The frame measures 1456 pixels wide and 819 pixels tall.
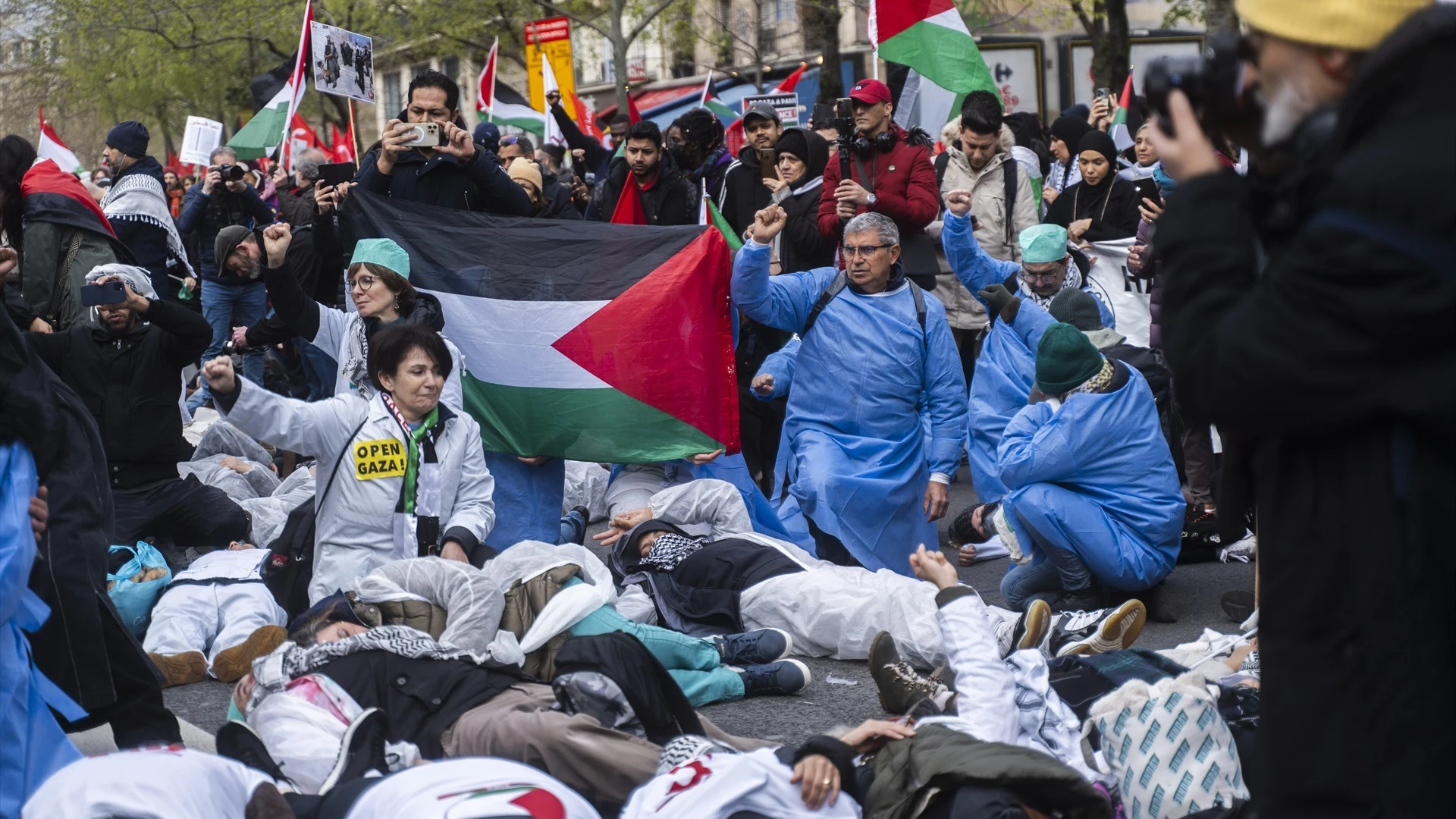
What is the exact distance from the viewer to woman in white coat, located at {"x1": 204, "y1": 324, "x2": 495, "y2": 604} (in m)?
5.71

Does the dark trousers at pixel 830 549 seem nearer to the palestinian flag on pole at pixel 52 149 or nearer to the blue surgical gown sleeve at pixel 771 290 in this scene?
the blue surgical gown sleeve at pixel 771 290

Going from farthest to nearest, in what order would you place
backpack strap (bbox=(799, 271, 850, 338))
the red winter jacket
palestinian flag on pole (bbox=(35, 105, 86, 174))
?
palestinian flag on pole (bbox=(35, 105, 86, 174)) < the red winter jacket < backpack strap (bbox=(799, 271, 850, 338))

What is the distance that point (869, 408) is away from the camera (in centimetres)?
727

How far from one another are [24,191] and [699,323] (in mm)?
3705

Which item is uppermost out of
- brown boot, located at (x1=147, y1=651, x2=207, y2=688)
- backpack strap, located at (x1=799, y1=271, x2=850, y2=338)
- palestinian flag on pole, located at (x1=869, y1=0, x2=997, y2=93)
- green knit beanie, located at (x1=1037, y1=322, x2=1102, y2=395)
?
palestinian flag on pole, located at (x1=869, y1=0, x2=997, y2=93)

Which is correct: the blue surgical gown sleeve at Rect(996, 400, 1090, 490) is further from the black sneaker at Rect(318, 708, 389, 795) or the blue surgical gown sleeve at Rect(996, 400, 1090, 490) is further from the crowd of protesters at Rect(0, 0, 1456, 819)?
the black sneaker at Rect(318, 708, 389, 795)

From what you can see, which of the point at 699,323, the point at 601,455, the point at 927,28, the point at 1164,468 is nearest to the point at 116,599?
the point at 601,455

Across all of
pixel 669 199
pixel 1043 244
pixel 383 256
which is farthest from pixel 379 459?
pixel 1043 244

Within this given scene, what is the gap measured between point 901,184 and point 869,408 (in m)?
2.02

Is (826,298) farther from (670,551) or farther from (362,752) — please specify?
(362,752)

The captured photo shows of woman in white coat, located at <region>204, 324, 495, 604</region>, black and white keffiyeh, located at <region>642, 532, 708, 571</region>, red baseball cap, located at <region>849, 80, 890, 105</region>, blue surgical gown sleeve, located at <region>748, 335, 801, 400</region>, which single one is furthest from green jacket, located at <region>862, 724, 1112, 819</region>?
red baseball cap, located at <region>849, 80, 890, 105</region>

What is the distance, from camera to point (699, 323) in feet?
24.2

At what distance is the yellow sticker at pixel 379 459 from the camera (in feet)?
18.7

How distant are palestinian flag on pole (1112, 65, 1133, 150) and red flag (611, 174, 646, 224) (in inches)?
181
